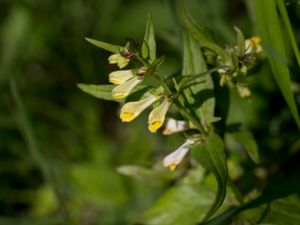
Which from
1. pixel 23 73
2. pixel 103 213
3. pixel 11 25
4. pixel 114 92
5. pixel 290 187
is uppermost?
pixel 11 25

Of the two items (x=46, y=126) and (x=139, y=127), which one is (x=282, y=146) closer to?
(x=139, y=127)

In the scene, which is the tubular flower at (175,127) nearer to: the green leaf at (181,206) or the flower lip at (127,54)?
the green leaf at (181,206)

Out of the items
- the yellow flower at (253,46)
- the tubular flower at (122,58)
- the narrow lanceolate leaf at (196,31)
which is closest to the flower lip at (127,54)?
the tubular flower at (122,58)

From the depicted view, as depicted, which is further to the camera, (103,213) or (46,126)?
(46,126)

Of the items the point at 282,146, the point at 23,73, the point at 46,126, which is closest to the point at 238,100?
the point at 282,146

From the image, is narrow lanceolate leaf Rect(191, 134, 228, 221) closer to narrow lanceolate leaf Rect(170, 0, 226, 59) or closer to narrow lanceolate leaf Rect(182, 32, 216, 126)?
narrow lanceolate leaf Rect(182, 32, 216, 126)

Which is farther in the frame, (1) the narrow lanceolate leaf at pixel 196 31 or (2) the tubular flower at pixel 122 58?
(1) the narrow lanceolate leaf at pixel 196 31

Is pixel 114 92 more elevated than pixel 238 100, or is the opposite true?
pixel 114 92

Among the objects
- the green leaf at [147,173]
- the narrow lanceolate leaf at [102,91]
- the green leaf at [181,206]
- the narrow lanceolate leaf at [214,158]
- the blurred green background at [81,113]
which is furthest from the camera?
the blurred green background at [81,113]
